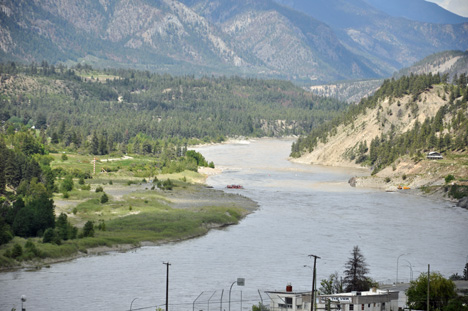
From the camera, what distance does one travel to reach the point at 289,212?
137 metres

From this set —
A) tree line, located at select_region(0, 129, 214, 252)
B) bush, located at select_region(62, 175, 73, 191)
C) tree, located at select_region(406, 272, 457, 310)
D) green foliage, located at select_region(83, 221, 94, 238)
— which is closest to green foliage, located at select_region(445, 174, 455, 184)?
tree line, located at select_region(0, 129, 214, 252)

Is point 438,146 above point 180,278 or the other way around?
above

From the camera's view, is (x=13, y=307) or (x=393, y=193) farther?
(x=393, y=193)

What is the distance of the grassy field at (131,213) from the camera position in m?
98.4

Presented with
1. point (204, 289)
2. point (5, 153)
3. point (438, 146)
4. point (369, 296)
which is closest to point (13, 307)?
point (204, 289)

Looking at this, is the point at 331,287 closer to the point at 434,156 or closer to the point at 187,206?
the point at 187,206

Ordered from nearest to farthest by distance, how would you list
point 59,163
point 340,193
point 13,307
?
point 13,307 < point 340,193 < point 59,163

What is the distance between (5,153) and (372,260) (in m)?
75.9

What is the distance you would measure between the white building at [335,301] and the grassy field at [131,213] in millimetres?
35809

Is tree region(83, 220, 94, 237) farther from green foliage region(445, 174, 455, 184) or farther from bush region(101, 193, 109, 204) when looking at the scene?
green foliage region(445, 174, 455, 184)

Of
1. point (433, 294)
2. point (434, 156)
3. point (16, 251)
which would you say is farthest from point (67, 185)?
point (433, 294)

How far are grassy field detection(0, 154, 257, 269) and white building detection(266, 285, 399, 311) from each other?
3581cm

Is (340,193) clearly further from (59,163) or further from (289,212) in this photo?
(59,163)

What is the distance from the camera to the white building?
64875 mm
